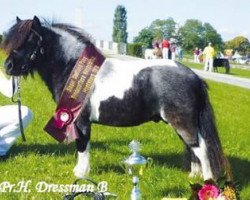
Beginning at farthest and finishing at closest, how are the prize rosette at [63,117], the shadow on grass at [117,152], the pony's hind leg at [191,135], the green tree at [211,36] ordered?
the green tree at [211,36]
the shadow on grass at [117,152]
the prize rosette at [63,117]
the pony's hind leg at [191,135]

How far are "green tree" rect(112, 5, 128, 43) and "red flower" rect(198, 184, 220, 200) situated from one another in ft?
318

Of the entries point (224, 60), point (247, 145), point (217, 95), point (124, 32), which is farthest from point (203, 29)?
point (247, 145)

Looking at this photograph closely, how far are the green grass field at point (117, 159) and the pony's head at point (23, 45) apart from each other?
15.3 inches

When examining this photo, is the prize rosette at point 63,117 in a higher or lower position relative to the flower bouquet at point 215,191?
higher

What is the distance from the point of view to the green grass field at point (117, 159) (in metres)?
5.67

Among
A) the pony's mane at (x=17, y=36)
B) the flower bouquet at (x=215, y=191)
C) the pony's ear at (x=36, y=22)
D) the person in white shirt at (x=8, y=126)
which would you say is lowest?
the person in white shirt at (x=8, y=126)

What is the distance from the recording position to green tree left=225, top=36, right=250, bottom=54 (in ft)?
385

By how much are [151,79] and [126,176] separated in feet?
4.37

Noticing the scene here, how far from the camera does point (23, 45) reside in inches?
223

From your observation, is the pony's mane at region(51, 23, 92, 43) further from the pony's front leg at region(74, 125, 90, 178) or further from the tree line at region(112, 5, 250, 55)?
the tree line at region(112, 5, 250, 55)

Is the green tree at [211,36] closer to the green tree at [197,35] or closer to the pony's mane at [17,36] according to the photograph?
the green tree at [197,35]

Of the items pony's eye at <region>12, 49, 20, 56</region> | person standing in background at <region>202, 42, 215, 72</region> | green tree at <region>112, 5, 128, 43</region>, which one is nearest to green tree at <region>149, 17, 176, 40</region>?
green tree at <region>112, 5, 128, 43</region>

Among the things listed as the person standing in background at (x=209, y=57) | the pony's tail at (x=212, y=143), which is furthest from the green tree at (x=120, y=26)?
the pony's tail at (x=212, y=143)

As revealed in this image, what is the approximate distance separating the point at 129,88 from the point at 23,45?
1.31 m
